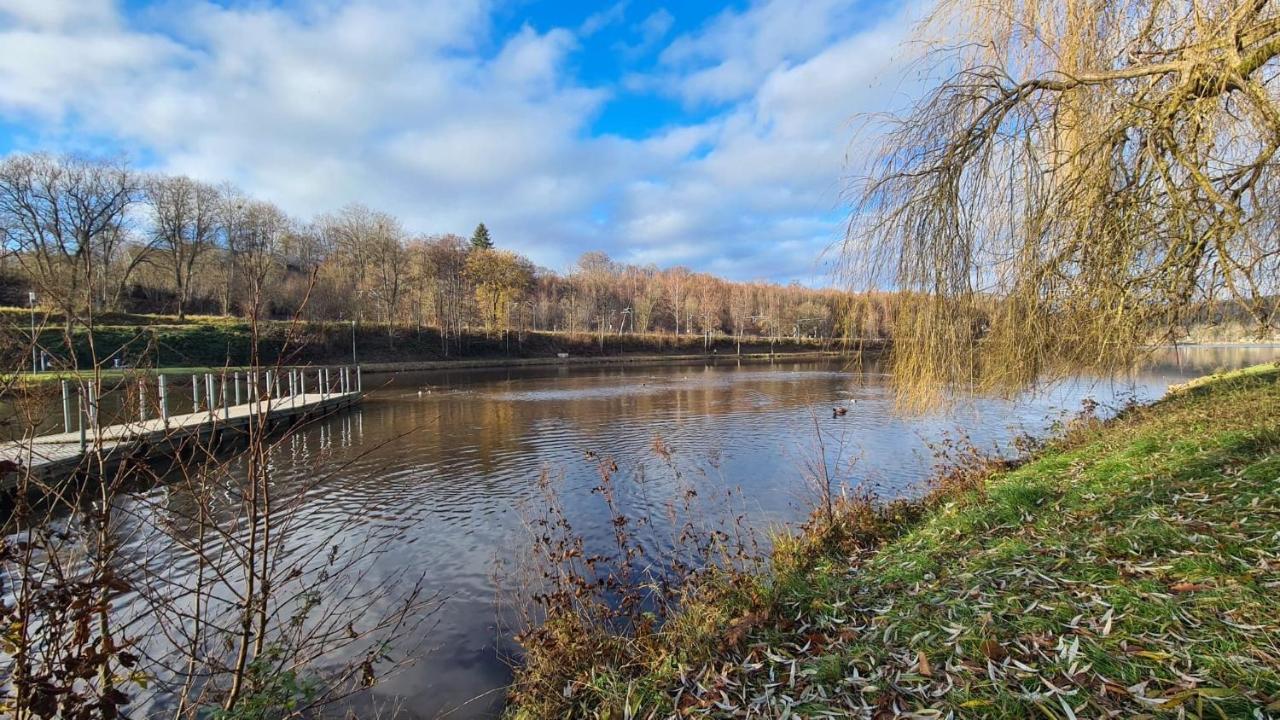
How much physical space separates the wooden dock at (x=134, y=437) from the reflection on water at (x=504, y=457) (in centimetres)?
32

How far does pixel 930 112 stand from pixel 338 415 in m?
22.1

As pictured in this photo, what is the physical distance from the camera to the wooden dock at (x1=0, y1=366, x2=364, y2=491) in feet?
8.27

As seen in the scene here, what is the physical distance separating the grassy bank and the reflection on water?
3.24 feet

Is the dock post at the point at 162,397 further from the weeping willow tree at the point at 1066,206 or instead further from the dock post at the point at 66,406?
the weeping willow tree at the point at 1066,206

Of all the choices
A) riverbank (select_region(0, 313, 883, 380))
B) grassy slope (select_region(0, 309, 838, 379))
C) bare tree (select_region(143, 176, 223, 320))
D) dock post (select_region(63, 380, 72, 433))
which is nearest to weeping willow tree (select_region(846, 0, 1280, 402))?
dock post (select_region(63, 380, 72, 433))

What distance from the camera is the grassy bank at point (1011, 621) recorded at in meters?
2.43

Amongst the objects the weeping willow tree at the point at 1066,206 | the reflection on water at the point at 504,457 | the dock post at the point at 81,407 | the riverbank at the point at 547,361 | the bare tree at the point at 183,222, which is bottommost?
the reflection on water at the point at 504,457

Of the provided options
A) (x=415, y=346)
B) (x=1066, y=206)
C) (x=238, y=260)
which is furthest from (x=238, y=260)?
(x=1066, y=206)

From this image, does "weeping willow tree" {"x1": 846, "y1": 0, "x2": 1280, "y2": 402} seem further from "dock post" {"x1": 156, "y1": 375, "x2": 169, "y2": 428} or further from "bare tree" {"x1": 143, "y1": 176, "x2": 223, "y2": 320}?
"bare tree" {"x1": 143, "y1": 176, "x2": 223, "y2": 320}

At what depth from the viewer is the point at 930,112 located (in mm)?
4543

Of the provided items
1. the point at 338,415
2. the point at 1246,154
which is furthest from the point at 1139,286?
the point at 338,415

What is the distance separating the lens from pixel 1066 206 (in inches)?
169

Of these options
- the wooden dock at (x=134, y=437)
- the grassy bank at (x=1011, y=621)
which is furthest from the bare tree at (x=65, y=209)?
the grassy bank at (x=1011, y=621)

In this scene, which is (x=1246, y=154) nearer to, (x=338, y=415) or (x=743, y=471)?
(x=743, y=471)
